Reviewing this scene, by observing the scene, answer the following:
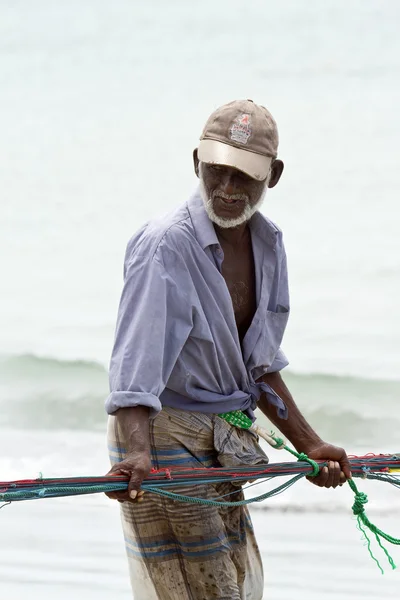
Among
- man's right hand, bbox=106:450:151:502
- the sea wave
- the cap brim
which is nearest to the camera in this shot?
man's right hand, bbox=106:450:151:502

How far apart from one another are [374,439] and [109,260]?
5645mm

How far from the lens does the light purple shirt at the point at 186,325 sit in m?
2.87

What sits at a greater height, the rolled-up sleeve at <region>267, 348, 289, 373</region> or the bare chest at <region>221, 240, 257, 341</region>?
the bare chest at <region>221, 240, 257, 341</region>

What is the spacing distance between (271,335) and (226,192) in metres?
0.50

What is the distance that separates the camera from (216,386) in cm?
312

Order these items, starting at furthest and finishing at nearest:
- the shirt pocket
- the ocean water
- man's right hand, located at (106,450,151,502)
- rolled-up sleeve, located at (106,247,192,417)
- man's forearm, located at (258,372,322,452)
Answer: the ocean water → man's forearm, located at (258,372,322,452) → the shirt pocket → rolled-up sleeve, located at (106,247,192,417) → man's right hand, located at (106,450,151,502)

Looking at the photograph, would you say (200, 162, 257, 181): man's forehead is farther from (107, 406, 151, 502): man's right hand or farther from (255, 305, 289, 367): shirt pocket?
(107, 406, 151, 502): man's right hand

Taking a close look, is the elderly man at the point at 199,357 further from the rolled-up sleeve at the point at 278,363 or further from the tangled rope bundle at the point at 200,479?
the rolled-up sleeve at the point at 278,363

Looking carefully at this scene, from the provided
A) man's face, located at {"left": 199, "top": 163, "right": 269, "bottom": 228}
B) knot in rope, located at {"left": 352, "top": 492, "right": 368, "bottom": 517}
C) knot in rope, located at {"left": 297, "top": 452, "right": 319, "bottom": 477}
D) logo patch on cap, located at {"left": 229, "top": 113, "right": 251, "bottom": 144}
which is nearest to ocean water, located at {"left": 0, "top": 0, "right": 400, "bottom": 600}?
knot in rope, located at {"left": 352, "top": 492, "right": 368, "bottom": 517}

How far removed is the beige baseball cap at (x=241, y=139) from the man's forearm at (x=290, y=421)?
73 cm

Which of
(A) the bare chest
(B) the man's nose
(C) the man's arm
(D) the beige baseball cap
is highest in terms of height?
(D) the beige baseball cap

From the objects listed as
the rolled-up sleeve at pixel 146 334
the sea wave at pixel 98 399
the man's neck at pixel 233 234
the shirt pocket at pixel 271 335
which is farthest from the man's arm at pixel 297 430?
the sea wave at pixel 98 399

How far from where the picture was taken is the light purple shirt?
9.41 feet

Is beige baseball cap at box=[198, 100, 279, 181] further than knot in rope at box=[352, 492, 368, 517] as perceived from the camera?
No
